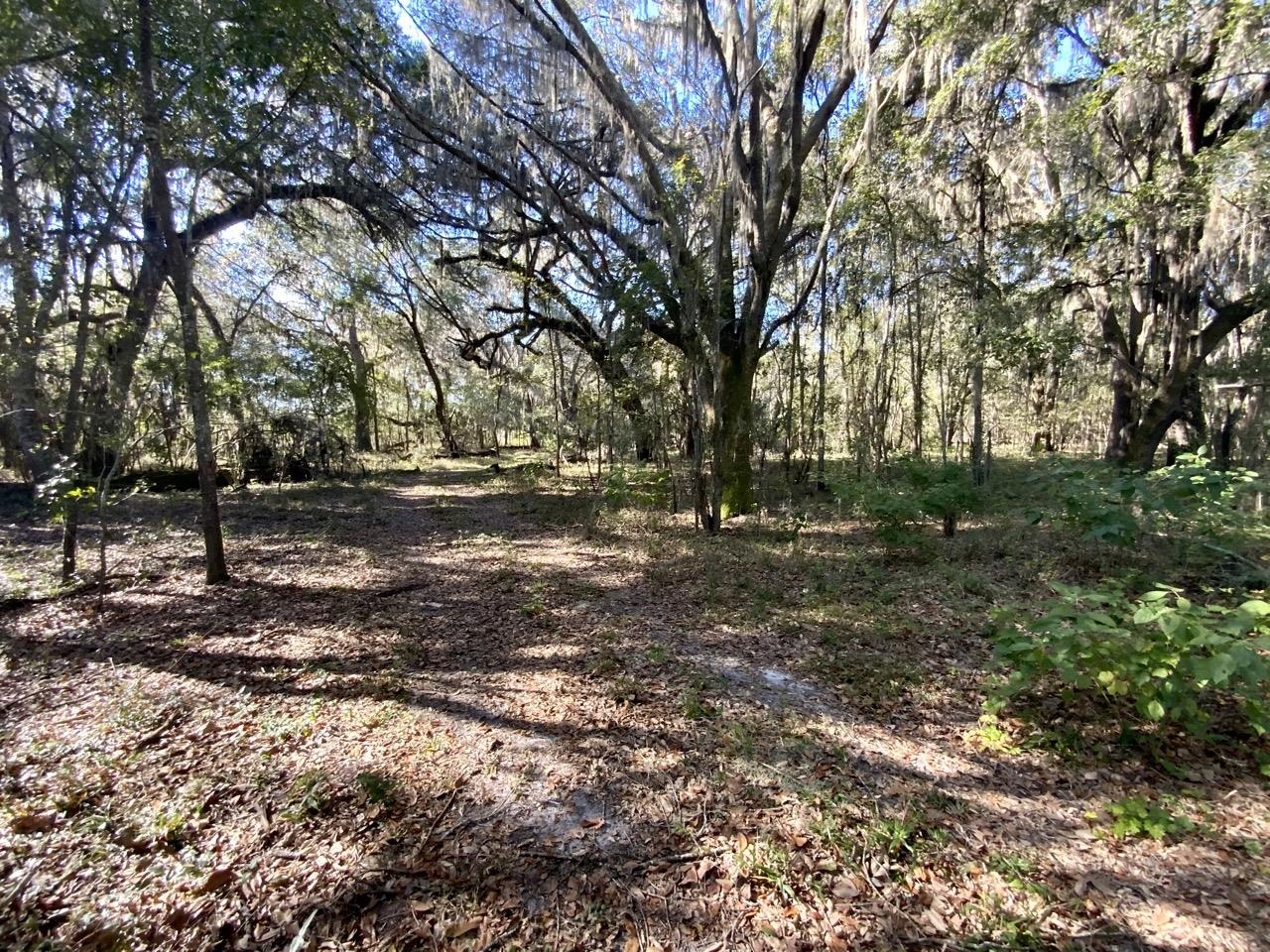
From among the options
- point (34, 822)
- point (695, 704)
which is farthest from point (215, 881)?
point (695, 704)

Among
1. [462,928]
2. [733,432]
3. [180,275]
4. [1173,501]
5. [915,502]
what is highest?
[180,275]

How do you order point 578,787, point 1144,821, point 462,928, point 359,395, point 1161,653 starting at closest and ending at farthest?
point 462,928
point 1144,821
point 1161,653
point 578,787
point 359,395

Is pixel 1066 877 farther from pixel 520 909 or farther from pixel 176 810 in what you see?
pixel 176 810

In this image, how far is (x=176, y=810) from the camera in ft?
8.22

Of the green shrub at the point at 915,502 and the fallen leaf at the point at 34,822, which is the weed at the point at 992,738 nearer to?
the green shrub at the point at 915,502

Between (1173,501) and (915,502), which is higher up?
(1173,501)

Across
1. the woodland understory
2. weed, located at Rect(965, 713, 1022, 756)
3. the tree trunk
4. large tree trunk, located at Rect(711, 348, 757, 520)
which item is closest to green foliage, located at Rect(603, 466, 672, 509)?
the woodland understory

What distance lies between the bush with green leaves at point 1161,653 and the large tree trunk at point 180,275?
23.4ft

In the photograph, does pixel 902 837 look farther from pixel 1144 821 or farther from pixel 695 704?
pixel 695 704

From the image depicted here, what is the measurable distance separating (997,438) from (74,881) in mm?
34467

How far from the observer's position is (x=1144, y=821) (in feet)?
7.60

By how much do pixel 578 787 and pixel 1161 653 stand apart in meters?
2.89

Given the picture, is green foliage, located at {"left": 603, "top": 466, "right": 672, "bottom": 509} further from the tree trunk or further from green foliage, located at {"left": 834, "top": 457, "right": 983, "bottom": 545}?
the tree trunk

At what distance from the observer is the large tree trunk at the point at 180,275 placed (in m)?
4.84
